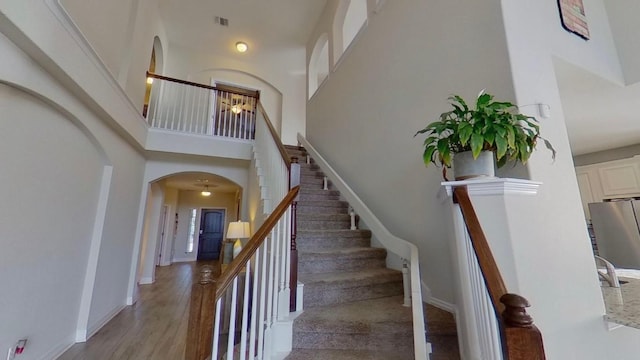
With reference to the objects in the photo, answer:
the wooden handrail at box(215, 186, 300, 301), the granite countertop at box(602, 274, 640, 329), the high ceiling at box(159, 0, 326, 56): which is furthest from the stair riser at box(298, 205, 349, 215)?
the high ceiling at box(159, 0, 326, 56)

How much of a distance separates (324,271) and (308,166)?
2359 mm

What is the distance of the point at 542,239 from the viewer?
1352mm

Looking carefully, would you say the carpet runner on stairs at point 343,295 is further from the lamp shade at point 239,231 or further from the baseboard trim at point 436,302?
the lamp shade at point 239,231

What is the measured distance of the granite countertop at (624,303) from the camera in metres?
1.33

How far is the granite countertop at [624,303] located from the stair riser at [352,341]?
1119mm

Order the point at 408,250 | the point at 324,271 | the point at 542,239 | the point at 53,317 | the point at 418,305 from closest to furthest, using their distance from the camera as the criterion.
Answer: the point at 542,239, the point at 418,305, the point at 408,250, the point at 53,317, the point at 324,271

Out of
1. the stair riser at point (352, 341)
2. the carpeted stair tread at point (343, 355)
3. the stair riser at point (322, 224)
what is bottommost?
the carpeted stair tread at point (343, 355)

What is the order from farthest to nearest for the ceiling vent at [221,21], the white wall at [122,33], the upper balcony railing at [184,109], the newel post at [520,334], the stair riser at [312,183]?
the ceiling vent at [221,21], the upper balcony railing at [184,109], the stair riser at [312,183], the white wall at [122,33], the newel post at [520,334]

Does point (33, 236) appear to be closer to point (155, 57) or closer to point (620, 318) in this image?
point (620, 318)

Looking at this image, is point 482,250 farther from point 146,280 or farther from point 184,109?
point 146,280

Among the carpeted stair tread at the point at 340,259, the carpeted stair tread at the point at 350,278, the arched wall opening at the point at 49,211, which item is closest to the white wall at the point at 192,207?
the arched wall opening at the point at 49,211

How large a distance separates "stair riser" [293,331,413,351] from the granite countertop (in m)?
→ 1.12

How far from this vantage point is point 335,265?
2.52m

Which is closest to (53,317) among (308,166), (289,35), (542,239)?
(308,166)
